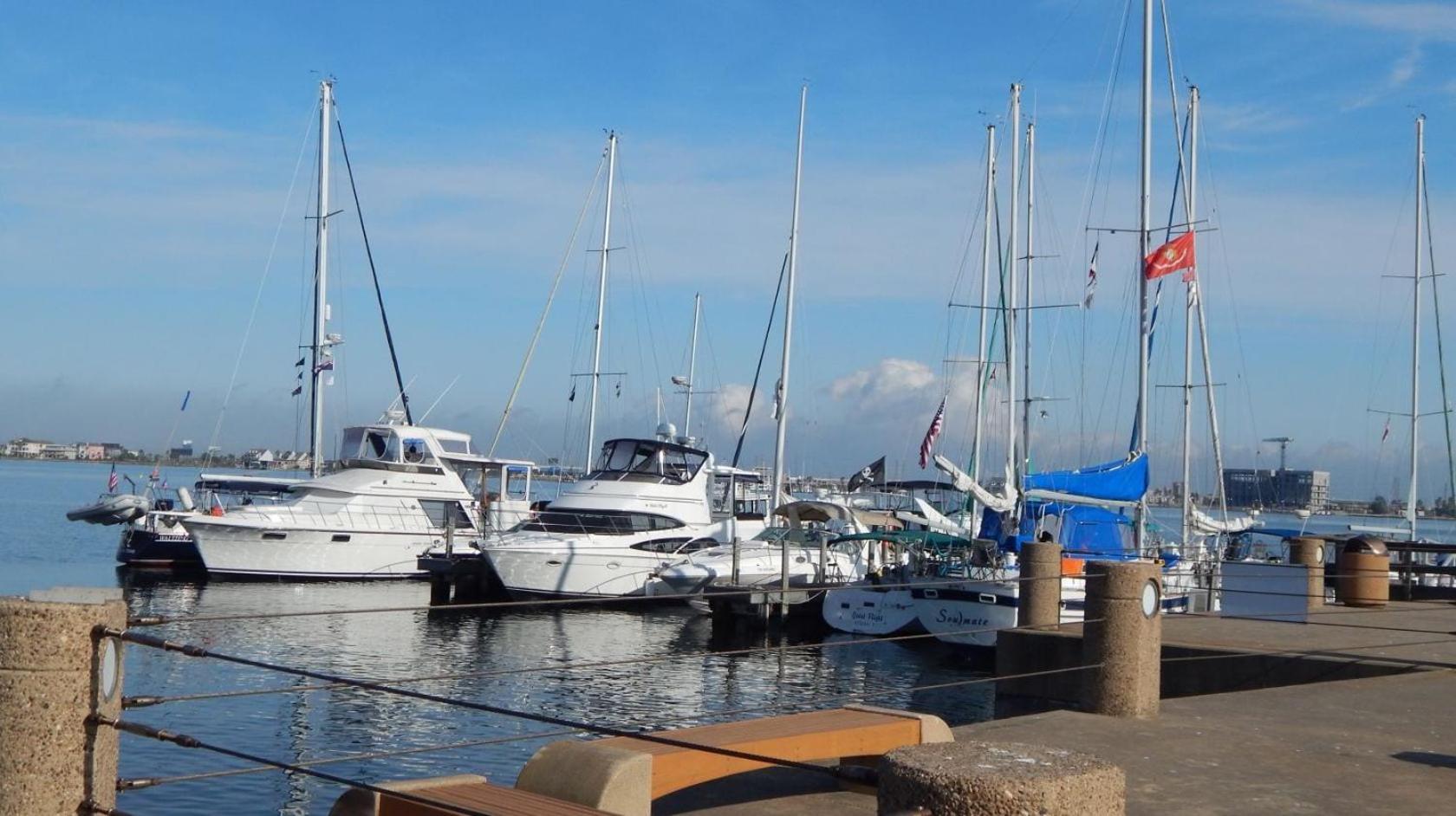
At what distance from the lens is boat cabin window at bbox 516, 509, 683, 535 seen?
40.2 metres

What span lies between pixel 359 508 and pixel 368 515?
40 cm

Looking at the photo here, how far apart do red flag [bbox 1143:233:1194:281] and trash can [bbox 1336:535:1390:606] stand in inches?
499

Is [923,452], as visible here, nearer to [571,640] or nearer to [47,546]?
[571,640]

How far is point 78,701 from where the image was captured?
4.66m

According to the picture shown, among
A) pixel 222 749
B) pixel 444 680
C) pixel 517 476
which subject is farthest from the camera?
pixel 517 476

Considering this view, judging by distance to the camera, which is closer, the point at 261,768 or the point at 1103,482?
the point at 261,768

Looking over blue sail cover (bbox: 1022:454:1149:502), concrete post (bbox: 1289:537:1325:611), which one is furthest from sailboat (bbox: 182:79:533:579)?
concrete post (bbox: 1289:537:1325:611)

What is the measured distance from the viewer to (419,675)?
25.1 metres

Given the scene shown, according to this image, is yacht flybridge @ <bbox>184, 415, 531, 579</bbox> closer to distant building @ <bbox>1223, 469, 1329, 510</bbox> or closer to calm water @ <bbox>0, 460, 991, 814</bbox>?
calm water @ <bbox>0, 460, 991, 814</bbox>

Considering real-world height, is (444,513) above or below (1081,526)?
below

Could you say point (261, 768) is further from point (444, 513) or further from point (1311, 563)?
point (444, 513)

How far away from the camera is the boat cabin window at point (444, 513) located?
4550 cm

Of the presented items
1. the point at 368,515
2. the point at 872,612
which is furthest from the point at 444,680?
the point at 368,515

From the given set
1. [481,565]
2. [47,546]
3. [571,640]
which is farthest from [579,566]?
[47,546]
